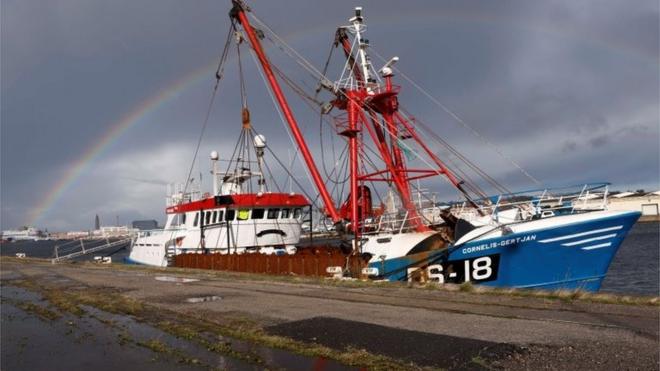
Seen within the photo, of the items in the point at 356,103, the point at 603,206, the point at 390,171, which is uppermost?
the point at 356,103

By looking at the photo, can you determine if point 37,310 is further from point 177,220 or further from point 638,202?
point 638,202

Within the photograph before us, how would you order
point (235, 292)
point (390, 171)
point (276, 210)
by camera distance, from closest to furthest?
point (235, 292), point (390, 171), point (276, 210)

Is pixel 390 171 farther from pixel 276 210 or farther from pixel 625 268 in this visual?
pixel 625 268

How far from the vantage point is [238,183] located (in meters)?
36.2

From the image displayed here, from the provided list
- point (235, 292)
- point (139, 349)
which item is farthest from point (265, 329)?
point (235, 292)

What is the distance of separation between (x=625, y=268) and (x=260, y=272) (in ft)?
105

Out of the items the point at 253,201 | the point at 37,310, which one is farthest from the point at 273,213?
the point at 37,310

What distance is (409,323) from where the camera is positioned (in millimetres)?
10336

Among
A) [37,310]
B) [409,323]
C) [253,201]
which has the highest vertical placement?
[253,201]

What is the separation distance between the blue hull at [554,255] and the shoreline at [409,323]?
3161mm

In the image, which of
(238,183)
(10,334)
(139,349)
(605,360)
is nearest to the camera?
(605,360)

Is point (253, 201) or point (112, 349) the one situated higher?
point (253, 201)

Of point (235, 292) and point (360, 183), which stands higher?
point (360, 183)

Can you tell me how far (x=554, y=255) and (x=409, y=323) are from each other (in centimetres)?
944
